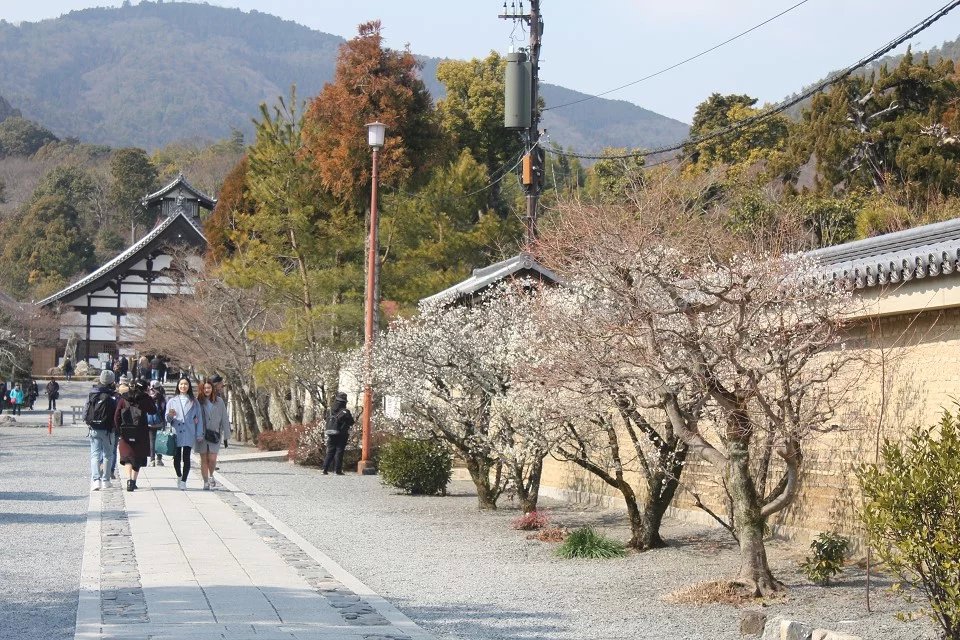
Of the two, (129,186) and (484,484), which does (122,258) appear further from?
(484,484)

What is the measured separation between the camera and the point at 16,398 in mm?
42125

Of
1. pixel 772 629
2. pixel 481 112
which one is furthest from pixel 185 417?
pixel 481 112

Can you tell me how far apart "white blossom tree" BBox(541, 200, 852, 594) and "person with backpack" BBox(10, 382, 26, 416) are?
37580mm

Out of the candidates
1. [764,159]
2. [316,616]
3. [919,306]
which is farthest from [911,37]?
[764,159]

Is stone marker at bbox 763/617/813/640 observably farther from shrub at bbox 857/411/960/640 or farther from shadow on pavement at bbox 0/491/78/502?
shadow on pavement at bbox 0/491/78/502

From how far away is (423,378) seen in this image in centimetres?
1518

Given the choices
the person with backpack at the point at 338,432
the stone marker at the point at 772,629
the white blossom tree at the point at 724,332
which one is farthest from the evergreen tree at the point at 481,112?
the stone marker at the point at 772,629

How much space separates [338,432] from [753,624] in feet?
49.3

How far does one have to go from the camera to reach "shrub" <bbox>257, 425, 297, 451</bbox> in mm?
26438

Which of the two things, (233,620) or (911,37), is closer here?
(233,620)

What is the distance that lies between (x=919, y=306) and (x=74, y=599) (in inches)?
294

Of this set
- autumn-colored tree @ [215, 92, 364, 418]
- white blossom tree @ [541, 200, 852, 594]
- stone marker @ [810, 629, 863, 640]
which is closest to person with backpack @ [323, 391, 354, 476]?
autumn-colored tree @ [215, 92, 364, 418]

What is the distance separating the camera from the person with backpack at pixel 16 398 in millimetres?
42000

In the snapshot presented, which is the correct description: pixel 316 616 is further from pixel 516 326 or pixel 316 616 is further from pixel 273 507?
pixel 273 507
